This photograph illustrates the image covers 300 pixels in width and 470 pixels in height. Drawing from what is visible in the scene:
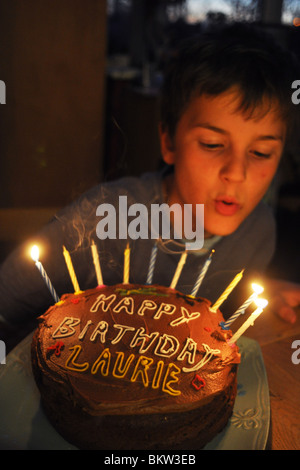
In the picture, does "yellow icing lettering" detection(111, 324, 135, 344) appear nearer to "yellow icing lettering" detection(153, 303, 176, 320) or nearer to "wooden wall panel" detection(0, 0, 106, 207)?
"yellow icing lettering" detection(153, 303, 176, 320)

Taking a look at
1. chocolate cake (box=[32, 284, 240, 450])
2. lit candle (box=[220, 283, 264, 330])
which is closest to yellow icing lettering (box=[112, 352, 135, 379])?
chocolate cake (box=[32, 284, 240, 450])

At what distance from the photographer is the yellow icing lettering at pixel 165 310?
1.15 m

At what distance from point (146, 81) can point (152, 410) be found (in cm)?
466

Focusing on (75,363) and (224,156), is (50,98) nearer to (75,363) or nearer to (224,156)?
(224,156)

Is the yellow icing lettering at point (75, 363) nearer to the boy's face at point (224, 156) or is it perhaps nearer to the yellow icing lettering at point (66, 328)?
the yellow icing lettering at point (66, 328)

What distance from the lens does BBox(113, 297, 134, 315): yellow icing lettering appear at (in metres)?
1.16

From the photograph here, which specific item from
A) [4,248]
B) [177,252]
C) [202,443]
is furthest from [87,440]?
[4,248]

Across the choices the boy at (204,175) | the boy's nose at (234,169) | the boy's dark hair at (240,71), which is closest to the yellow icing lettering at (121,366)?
the boy at (204,175)

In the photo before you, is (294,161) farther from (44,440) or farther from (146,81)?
(44,440)

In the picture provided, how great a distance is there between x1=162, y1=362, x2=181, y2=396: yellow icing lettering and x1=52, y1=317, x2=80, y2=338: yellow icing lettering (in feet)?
0.91

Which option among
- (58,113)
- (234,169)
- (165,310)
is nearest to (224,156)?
(234,169)

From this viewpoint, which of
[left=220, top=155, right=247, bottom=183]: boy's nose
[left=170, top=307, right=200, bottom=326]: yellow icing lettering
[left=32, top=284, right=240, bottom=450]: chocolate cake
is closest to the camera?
[left=32, top=284, right=240, bottom=450]: chocolate cake

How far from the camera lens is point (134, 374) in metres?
0.96

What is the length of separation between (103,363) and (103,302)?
23 cm
